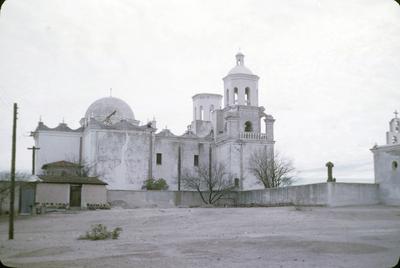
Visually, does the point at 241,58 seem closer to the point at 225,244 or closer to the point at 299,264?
the point at 225,244

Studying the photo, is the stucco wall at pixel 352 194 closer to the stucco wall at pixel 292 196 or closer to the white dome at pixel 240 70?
the stucco wall at pixel 292 196

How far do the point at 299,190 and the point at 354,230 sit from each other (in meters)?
13.0

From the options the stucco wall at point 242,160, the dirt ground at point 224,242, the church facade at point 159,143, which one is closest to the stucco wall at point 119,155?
the church facade at point 159,143

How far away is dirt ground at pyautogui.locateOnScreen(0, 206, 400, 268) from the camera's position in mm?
11492

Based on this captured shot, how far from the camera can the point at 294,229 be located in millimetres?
17969

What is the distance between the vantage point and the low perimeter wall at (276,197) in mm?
26875

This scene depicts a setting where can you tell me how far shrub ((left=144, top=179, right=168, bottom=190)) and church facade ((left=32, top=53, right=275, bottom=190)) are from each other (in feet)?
3.08

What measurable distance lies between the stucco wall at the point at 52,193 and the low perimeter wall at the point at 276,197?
4.56 meters

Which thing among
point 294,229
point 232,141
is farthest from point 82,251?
point 232,141

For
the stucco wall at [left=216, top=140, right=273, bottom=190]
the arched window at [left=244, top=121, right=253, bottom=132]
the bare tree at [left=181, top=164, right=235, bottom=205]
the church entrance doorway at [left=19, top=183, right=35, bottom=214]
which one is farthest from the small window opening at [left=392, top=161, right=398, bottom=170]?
the arched window at [left=244, top=121, right=253, bottom=132]

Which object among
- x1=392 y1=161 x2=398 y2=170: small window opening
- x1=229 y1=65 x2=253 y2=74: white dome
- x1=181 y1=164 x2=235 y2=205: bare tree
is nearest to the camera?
x1=392 y1=161 x2=398 y2=170: small window opening

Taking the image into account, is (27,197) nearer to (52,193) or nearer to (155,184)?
(52,193)

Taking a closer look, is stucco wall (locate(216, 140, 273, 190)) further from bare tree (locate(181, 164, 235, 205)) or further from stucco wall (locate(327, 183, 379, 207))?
stucco wall (locate(327, 183, 379, 207))

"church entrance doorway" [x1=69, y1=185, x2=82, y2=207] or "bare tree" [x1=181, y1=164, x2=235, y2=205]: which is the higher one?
"bare tree" [x1=181, y1=164, x2=235, y2=205]
